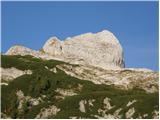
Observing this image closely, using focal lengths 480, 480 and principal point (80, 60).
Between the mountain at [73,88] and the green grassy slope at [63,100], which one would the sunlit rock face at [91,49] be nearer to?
the mountain at [73,88]

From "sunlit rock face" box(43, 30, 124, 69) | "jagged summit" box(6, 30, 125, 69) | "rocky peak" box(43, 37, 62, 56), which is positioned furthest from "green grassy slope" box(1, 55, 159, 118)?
"rocky peak" box(43, 37, 62, 56)

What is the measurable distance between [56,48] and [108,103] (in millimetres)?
92666

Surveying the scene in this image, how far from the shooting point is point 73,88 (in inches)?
4060

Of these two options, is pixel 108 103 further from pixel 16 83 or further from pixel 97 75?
pixel 97 75

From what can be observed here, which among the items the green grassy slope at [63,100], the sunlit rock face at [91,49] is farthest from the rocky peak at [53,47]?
the green grassy slope at [63,100]

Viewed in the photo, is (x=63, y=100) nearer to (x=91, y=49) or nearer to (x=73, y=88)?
(x=73, y=88)

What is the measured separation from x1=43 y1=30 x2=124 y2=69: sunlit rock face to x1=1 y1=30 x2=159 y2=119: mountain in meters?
0.37

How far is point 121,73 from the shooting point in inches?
5802

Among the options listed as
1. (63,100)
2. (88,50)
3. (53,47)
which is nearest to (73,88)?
(63,100)

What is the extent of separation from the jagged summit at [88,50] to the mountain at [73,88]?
354mm

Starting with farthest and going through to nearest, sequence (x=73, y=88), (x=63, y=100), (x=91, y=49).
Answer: (x=91, y=49) → (x=73, y=88) → (x=63, y=100)

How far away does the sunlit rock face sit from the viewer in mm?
174725

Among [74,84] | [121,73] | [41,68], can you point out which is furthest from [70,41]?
[74,84]

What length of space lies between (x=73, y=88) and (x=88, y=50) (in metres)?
75.9
